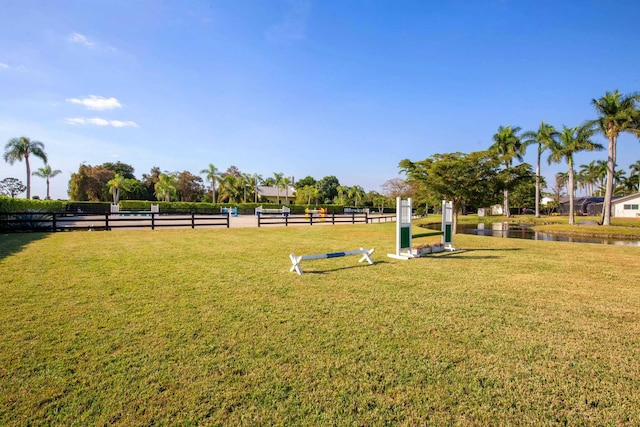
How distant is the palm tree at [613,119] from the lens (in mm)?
24734

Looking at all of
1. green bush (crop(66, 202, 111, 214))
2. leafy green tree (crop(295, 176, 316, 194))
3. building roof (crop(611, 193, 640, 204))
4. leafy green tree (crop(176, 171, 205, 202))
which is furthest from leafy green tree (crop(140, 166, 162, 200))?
building roof (crop(611, 193, 640, 204))

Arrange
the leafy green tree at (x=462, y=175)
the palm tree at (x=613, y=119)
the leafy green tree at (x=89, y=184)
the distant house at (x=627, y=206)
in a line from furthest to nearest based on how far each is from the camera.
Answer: the leafy green tree at (x=89, y=184)
the distant house at (x=627, y=206)
the palm tree at (x=613, y=119)
the leafy green tree at (x=462, y=175)

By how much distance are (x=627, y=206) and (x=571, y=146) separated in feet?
76.2

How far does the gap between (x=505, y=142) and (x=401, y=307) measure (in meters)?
42.0

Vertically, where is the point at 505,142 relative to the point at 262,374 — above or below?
above

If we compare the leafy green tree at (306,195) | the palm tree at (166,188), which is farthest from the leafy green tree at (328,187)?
the palm tree at (166,188)

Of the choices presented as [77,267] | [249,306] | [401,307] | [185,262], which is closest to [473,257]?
[401,307]

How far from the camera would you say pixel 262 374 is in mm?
2803

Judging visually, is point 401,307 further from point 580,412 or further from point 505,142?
point 505,142

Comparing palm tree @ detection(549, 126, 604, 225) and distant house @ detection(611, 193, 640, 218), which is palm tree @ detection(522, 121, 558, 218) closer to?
palm tree @ detection(549, 126, 604, 225)

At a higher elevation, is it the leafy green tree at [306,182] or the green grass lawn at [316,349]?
the leafy green tree at [306,182]

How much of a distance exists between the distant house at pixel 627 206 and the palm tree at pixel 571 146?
2014cm

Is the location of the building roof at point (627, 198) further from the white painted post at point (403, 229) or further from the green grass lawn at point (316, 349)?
the white painted post at point (403, 229)

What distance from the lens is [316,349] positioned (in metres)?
3.25
